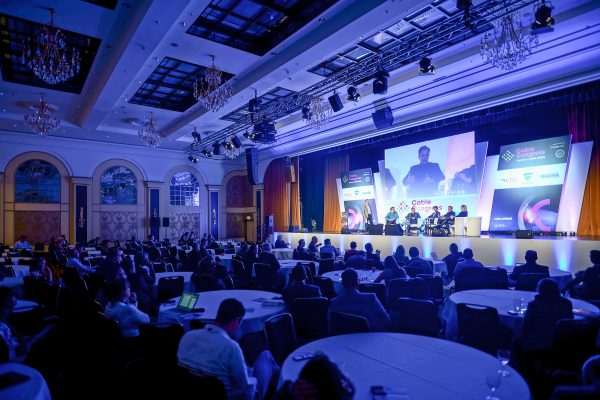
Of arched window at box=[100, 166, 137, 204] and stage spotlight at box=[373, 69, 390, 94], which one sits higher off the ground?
stage spotlight at box=[373, 69, 390, 94]

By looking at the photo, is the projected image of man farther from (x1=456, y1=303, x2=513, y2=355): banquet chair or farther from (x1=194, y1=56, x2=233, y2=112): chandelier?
(x1=456, y1=303, x2=513, y2=355): banquet chair

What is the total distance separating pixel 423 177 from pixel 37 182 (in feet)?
48.0

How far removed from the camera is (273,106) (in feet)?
33.0

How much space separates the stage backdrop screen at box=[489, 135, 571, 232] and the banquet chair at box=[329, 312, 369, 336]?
9076mm

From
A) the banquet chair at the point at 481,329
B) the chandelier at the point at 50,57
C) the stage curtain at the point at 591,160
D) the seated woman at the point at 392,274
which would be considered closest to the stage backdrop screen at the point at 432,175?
the stage curtain at the point at 591,160

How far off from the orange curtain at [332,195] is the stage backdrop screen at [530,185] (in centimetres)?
641

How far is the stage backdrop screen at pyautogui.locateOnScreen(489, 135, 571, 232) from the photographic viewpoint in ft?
31.6

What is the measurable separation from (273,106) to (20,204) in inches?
430

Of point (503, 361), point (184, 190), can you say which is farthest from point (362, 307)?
point (184, 190)

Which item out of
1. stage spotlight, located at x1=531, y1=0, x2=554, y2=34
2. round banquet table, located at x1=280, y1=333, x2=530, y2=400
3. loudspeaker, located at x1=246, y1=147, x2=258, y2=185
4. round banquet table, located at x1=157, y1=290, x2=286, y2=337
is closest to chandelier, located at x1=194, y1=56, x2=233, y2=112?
round banquet table, located at x1=157, y1=290, x2=286, y2=337

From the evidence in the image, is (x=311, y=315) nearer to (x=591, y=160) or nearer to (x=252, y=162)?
(x=591, y=160)

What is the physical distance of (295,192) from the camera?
17.4m

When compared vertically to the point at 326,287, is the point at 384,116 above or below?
above

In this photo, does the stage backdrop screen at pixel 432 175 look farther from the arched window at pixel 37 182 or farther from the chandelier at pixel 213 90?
the arched window at pixel 37 182
